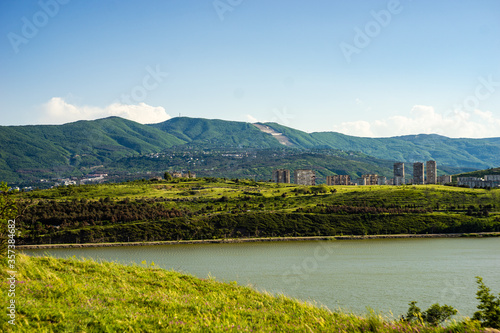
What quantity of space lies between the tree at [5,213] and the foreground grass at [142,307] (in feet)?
2.95

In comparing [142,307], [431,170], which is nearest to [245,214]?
[142,307]

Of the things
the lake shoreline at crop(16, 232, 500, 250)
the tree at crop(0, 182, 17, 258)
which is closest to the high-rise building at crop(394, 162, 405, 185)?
the lake shoreline at crop(16, 232, 500, 250)

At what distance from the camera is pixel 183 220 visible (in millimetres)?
92938

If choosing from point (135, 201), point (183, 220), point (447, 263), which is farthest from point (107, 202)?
point (447, 263)

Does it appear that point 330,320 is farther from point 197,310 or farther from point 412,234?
point 412,234

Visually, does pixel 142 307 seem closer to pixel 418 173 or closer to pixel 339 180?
pixel 418 173

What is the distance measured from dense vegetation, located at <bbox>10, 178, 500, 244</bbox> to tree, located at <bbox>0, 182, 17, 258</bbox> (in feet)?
237

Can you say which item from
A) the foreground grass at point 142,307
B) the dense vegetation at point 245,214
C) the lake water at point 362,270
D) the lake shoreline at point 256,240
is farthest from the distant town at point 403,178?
the foreground grass at point 142,307

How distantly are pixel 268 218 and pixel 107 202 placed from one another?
35870 mm

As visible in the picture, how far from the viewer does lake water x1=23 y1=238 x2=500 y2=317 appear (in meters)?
31.1

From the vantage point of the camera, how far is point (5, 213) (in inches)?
574

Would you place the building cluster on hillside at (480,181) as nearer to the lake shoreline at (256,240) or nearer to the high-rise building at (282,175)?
the high-rise building at (282,175)

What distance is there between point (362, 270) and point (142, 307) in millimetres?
37519

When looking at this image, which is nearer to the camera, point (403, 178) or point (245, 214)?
point (245, 214)
